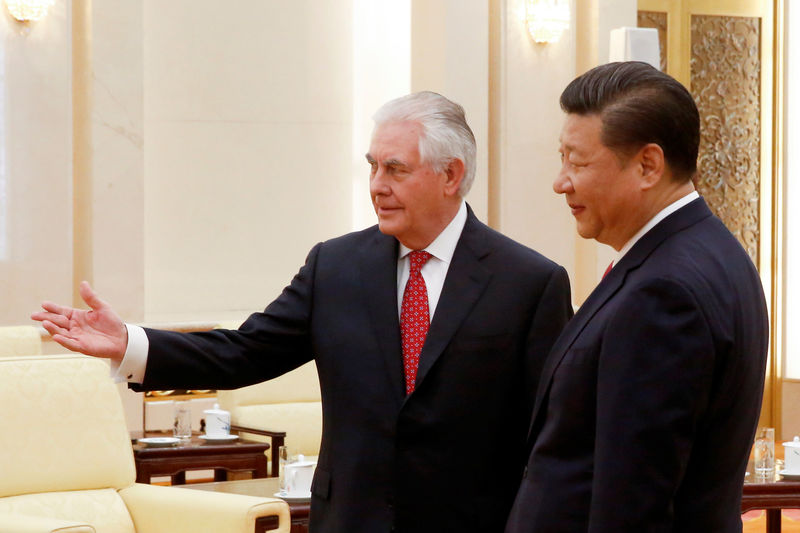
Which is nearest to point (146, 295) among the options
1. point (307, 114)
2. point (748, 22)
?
point (307, 114)

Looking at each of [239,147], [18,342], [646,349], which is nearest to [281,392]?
[18,342]

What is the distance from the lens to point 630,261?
5.66 feet

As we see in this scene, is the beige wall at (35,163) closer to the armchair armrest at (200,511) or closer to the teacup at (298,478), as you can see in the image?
the armchair armrest at (200,511)

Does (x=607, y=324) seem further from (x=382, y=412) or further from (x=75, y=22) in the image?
(x=75, y=22)

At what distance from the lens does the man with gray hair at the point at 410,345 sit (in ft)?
7.49

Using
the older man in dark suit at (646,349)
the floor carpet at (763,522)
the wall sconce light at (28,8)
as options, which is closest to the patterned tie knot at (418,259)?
the older man in dark suit at (646,349)

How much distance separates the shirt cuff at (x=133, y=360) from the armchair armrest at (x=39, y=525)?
1.24m

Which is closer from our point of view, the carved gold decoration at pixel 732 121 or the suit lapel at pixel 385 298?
the suit lapel at pixel 385 298

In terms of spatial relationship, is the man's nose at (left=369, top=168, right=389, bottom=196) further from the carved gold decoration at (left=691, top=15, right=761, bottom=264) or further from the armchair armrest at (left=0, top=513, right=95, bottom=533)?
the carved gold decoration at (left=691, top=15, right=761, bottom=264)

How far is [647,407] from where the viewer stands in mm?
1576

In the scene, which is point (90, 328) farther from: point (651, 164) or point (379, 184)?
point (651, 164)

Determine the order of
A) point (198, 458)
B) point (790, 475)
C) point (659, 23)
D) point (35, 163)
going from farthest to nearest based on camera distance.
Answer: point (659, 23) → point (35, 163) → point (198, 458) → point (790, 475)

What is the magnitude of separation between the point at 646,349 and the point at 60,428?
2.81 meters

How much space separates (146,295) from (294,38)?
204 cm
